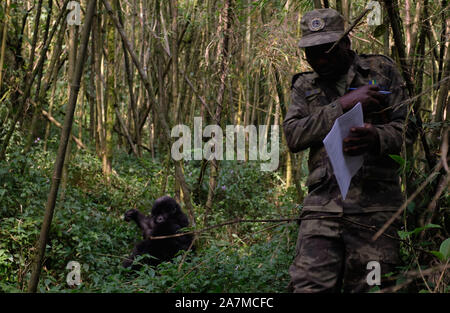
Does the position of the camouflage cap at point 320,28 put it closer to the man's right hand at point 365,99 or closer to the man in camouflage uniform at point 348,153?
the man in camouflage uniform at point 348,153

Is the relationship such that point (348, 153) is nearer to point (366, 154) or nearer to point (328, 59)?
point (366, 154)

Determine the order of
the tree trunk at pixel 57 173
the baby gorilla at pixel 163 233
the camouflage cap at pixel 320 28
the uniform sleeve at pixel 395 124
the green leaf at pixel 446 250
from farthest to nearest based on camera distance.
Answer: the baby gorilla at pixel 163 233, the tree trunk at pixel 57 173, the camouflage cap at pixel 320 28, the uniform sleeve at pixel 395 124, the green leaf at pixel 446 250

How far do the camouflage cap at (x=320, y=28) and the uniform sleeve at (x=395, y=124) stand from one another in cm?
28

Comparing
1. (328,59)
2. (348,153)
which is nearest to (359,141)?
(348,153)

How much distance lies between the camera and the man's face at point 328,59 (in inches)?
86.6

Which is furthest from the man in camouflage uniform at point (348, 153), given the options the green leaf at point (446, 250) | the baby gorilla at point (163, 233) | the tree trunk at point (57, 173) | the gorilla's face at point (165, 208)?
A: the gorilla's face at point (165, 208)

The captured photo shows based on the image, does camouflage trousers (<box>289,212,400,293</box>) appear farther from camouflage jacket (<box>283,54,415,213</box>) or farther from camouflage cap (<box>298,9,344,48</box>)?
camouflage cap (<box>298,9,344,48</box>)

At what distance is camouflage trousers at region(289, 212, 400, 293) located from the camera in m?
2.08

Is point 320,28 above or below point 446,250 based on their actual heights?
above

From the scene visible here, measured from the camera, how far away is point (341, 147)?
2008 mm

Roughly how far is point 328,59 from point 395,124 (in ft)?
1.24

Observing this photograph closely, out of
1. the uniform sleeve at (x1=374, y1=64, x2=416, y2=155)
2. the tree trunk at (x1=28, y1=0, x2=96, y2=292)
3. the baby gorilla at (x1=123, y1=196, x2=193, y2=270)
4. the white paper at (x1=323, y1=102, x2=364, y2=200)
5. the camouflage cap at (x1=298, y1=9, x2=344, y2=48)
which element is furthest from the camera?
the baby gorilla at (x1=123, y1=196, x2=193, y2=270)

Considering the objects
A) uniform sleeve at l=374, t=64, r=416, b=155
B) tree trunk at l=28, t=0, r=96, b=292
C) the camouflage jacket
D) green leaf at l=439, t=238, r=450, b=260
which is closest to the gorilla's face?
tree trunk at l=28, t=0, r=96, b=292
